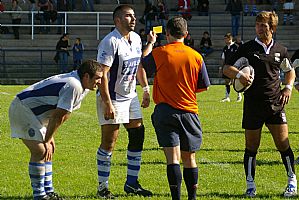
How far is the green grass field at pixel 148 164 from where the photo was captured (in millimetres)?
9438

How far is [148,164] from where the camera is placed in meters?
11.5

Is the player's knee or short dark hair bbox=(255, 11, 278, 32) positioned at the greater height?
short dark hair bbox=(255, 11, 278, 32)

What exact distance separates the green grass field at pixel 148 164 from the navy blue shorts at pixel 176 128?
1050 mm

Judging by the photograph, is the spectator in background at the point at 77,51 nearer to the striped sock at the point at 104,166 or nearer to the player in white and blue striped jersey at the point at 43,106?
the striped sock at the point at 104,166

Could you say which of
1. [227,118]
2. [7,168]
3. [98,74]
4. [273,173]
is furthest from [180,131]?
[227,118]

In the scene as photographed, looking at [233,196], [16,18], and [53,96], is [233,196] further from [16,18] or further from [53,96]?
[16,18]

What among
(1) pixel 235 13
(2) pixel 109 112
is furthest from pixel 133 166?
(1) pixel 235 13

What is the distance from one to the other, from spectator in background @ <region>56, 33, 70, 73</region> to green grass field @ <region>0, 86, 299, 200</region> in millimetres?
16932

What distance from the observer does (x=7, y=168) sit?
36.4 feet

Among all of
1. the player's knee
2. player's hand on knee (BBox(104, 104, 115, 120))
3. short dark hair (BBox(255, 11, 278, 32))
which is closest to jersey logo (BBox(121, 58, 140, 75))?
player's hand on knee (BBox(104, 104, 115, 120))

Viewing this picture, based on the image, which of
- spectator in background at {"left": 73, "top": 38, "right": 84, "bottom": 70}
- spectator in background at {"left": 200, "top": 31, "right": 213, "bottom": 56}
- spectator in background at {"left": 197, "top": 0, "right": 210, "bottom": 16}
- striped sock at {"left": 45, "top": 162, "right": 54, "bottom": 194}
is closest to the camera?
striped sock at {"left": 45, "top": 162, "right": 54, "bottom": 194}

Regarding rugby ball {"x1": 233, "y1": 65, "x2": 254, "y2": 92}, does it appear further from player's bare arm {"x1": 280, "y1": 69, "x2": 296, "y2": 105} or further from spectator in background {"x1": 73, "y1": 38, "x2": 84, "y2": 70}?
spectator in background {"x1": 73, "y1": 38, "x2": 84, "y2": 70}

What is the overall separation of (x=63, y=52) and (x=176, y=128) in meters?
27.0

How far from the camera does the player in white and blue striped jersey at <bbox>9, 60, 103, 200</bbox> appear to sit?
312 inches
